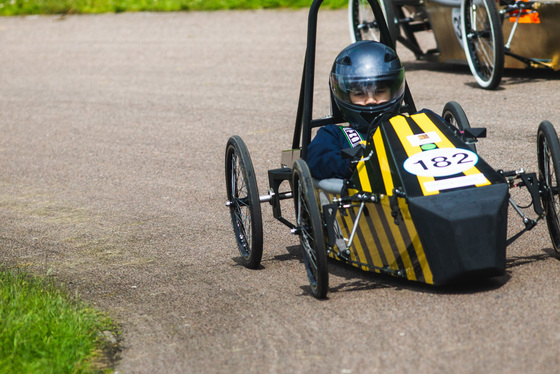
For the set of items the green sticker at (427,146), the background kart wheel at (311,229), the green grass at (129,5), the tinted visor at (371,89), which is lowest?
the green grass at (129,5)

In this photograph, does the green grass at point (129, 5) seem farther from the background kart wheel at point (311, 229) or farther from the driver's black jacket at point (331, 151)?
the background kart wheel at point (311, 229)

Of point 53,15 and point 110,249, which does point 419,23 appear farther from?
point 53,15

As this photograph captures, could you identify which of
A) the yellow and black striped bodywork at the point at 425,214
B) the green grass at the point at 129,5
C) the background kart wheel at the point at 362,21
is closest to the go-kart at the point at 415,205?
the yellow and black striped bodywork at the point at 425,214

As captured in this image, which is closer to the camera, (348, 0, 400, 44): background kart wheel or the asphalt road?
the asphalt road

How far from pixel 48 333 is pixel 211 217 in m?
2.61

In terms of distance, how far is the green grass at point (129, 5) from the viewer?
1827cm

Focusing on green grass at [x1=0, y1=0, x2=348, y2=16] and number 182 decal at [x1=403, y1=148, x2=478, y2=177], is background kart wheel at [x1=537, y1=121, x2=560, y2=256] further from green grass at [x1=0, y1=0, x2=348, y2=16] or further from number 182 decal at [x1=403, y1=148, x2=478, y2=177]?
green grass at [x1=0, y1=0, x2=348, y2=16]

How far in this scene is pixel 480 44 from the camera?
10523 mm

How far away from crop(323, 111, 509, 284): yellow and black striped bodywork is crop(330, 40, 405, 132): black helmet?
412mm

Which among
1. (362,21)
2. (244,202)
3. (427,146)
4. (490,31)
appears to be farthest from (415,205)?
(362,21)

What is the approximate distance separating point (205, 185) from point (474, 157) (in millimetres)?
3782

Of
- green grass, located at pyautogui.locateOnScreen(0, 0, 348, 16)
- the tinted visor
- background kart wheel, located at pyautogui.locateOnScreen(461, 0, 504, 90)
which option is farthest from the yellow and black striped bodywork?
green grass, located at pyautogui.locateOnScreen(0, 0, 348, 16)

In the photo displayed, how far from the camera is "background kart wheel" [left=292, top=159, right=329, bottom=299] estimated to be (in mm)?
4609

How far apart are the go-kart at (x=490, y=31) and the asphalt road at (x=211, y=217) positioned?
0.32 metres
